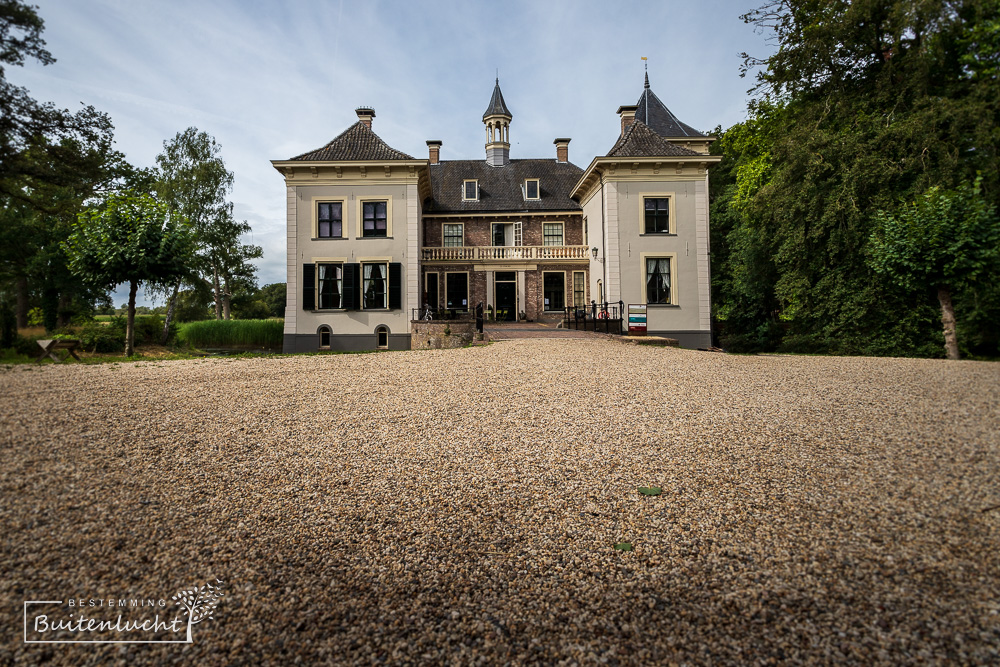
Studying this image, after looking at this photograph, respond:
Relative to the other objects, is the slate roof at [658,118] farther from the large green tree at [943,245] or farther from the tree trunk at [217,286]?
the tree trunk at [217,286]

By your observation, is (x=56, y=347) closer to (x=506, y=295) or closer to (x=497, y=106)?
(x=506, y=295)

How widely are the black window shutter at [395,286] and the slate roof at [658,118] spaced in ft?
45.5

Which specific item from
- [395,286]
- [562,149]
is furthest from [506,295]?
[562,149]

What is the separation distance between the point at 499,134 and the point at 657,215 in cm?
1227

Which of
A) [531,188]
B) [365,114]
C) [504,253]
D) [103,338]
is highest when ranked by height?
[365,114]

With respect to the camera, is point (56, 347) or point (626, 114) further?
point (626, 114)

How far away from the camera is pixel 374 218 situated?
19.0m

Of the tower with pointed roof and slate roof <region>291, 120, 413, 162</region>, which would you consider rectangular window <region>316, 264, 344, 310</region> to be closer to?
slate roof <region>291, 120, 413, 162</region>

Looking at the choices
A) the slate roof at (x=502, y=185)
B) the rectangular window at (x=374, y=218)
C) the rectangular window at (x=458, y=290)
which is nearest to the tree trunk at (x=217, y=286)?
the slate roof at (x=502, y=185)

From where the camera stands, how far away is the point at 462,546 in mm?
2922

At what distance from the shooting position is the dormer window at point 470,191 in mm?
24625

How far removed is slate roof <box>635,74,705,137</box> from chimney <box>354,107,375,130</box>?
42.6 feet

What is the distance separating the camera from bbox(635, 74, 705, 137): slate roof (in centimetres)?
2222

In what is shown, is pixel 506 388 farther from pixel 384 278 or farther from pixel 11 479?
pixel 384 278
